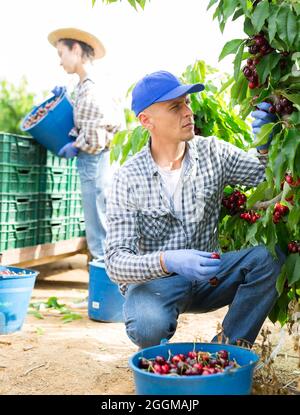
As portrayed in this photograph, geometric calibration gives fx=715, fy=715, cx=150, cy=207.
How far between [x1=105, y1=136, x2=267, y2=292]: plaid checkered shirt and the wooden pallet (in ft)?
5.69

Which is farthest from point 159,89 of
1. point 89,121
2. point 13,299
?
point 89,121

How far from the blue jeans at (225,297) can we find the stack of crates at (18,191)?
1977 millimetres

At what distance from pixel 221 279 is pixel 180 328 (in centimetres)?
113

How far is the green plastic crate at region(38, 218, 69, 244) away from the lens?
16.4 ft

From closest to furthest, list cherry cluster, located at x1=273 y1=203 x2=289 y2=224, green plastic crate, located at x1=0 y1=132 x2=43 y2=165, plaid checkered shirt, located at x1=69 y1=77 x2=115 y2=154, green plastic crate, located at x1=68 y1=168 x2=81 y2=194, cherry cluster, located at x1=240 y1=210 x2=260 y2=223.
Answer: cherry cluster, located at x1=273 y1=203 x2=289 y2=224 → cherry cluster, located at x1=240 y1=210 x2=260 y2=223 → green plastic crate, located at x1=0 y1=132 x2=43 y2=165 → plaid checkered shirt, located at x1=69 y1=77 x2=115 y2=154 → green plastic crate, located at x1=68 y1=168 x2=81 y2=194

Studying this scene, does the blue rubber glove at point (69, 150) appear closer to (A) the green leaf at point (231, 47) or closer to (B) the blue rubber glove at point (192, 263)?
(B) the blue rubber glove at point (192, 263)

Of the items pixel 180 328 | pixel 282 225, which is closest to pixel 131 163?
pixel 282 225

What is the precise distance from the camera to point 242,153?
288 centimetres

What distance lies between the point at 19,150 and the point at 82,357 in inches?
73.6

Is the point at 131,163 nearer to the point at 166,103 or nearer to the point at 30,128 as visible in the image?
the point at 166,103

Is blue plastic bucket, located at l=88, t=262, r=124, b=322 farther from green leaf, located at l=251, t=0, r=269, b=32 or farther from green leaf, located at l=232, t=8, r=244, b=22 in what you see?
green leaf, located at l=251, t=0, r=269, b=32

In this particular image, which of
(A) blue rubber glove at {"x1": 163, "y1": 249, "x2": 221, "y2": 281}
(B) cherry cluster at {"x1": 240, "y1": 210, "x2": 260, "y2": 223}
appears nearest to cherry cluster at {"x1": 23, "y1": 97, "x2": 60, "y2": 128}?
(B) cherry cluster at {"x1": 240, "y1": 210, "x2": 260, "y2": 223}

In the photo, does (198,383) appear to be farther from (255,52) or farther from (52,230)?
(52,230)

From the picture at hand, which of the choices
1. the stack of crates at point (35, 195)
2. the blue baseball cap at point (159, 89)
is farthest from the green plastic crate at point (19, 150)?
the blue baseball cap at point (159, 89)
